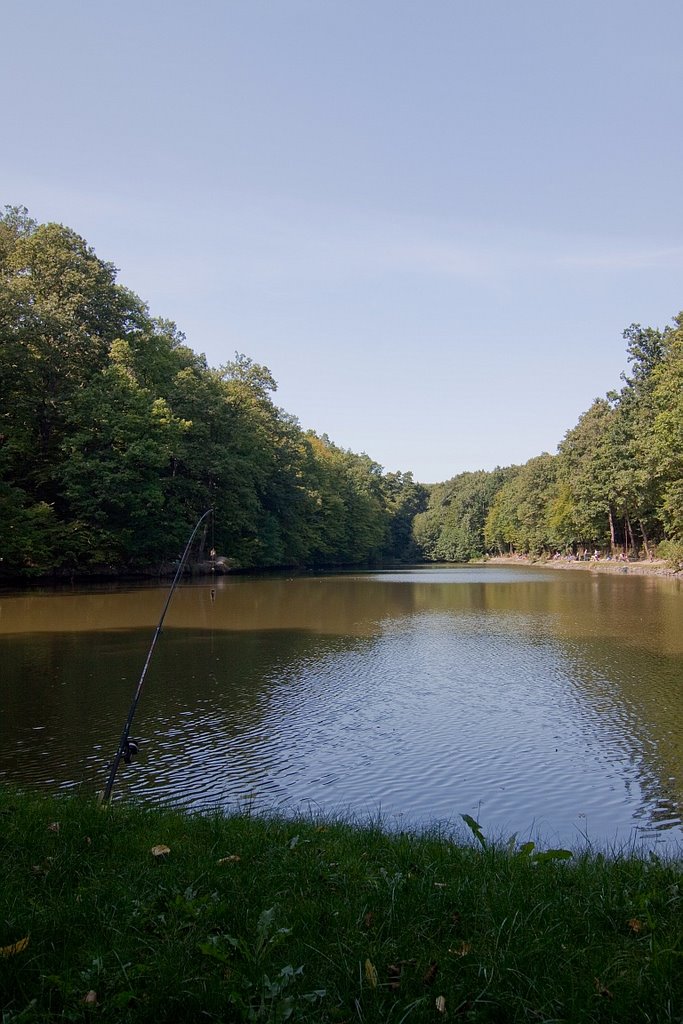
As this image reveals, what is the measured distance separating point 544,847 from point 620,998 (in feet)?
15.3

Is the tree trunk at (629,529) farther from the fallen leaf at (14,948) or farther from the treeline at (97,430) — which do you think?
the fallen leaf at (14,948)

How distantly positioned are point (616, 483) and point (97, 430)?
4144 cm

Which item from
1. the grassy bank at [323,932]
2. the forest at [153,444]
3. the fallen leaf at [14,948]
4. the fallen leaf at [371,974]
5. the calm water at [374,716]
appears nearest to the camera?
the grassy bank at [323,932]

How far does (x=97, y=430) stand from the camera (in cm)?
4525

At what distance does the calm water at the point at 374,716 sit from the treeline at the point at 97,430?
15.5m

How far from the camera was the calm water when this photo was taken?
9.67 m

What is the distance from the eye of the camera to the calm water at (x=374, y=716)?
9.67 m

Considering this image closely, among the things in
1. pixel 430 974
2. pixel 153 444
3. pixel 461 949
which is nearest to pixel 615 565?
pixel 153 444

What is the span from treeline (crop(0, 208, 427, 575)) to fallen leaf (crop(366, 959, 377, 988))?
124 ft

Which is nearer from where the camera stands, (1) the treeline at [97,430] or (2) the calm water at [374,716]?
(2) the calm water at [374,716]

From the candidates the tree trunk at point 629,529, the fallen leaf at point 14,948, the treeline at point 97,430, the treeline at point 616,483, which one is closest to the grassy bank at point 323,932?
the fallen leaf at point 14,948

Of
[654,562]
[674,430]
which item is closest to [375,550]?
[654,562]

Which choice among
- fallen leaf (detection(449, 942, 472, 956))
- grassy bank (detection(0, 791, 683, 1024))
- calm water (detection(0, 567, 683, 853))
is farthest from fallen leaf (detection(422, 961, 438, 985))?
calm water (detection(0, 567, 683, 853))

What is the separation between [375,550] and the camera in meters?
113
